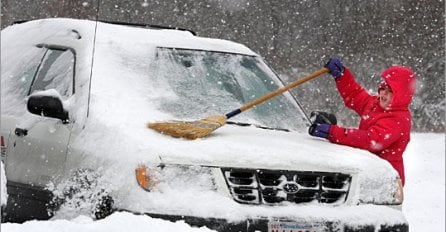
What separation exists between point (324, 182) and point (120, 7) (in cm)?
1029

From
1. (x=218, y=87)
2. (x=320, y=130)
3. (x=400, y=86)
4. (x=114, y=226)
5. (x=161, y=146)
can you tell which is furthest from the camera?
(x=400, y=86)

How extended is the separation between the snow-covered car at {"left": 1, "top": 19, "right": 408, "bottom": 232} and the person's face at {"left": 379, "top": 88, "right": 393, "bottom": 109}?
60cm

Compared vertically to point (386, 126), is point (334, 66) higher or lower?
higher

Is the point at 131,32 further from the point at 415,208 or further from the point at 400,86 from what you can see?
the point at 415,208

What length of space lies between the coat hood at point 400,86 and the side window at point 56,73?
2.20 m

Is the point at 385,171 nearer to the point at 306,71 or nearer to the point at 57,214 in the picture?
the point at 57,214

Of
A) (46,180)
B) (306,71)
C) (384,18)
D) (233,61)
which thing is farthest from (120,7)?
(46,180)

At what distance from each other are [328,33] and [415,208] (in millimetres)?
6831

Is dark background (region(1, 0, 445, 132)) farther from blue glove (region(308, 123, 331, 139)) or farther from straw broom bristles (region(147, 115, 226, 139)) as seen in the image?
straw broom bristles (region(147, 115, 226, 139))

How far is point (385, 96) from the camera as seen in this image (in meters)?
6.20

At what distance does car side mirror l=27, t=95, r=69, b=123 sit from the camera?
15.9ft

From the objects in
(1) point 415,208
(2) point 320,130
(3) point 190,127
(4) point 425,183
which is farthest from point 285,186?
(4) point 425,183

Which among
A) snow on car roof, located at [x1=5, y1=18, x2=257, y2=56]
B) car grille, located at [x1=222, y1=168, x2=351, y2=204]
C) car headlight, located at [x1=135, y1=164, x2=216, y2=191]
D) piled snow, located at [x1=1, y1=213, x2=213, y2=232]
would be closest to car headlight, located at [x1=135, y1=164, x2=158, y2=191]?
car headlight, located at [x1=135, y1=164, x2=216, y2=191]

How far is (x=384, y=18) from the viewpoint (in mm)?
16844
